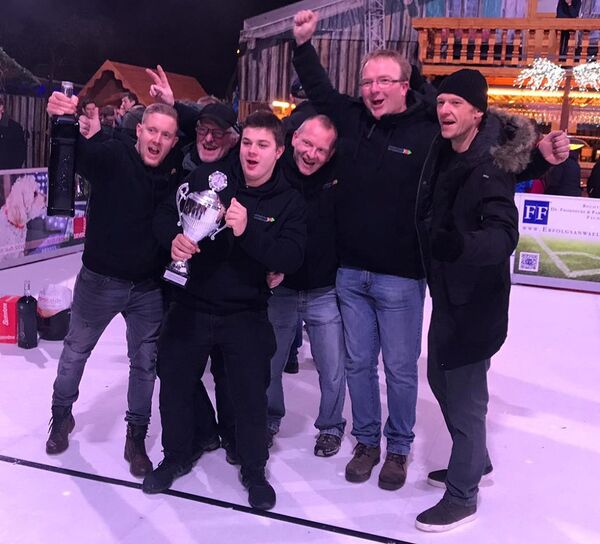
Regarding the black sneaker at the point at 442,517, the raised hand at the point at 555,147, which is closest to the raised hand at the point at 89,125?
the raised hand at the point at 555,147

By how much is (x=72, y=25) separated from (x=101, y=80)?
48.8 inches

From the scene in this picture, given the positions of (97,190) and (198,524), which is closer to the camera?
(198,524)

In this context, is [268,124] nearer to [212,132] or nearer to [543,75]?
[212,132]

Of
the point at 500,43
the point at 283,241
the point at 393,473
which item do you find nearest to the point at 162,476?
the point at 393,473

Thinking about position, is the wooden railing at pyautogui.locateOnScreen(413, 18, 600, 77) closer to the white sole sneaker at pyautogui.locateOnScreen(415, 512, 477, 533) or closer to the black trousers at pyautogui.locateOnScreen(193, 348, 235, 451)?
the black trousers at pyautogui.locateOnScreen(193, 348, 235, 451)

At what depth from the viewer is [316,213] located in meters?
2.83

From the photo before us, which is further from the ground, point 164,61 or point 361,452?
point 164,61

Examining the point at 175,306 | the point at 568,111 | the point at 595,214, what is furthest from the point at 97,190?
the point at 568,111

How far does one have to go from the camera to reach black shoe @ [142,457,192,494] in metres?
2.69

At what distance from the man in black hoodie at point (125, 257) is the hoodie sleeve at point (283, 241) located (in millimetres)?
525

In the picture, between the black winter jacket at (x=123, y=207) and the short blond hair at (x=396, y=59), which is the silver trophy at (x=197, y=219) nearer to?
the black winter jacket at (x=123, y=207)

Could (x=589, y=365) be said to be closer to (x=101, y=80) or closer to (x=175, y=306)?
(x=175, y=306)

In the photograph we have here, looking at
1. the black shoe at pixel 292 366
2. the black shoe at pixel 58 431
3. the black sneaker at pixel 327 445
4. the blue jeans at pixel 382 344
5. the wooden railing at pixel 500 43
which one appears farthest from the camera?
the wooden railing at pixel 500 43

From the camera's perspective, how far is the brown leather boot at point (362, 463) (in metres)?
2.90
